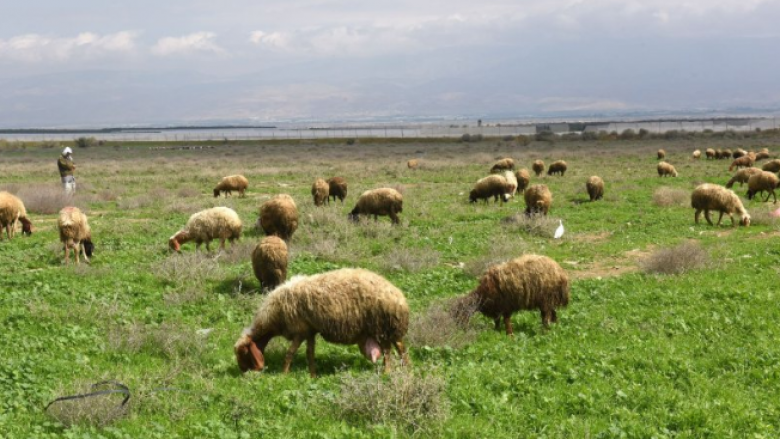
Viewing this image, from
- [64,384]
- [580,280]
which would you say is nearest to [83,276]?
[64,384]

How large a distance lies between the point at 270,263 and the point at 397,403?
5.80m

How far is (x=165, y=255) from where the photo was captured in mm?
14953

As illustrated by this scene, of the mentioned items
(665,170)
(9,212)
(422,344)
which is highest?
(9,212)

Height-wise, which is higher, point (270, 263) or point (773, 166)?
point (773, 166)

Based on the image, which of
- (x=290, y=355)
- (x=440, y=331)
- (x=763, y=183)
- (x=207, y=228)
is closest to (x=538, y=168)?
(x=763, y=183)

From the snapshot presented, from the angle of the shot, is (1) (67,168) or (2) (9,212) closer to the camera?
(2) (9,212)

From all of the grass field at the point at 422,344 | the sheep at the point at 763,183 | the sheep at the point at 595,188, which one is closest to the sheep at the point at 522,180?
the sheep at the point at 595,188

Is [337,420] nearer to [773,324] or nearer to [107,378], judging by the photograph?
[107,378]

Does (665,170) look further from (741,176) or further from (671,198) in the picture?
(671,198)

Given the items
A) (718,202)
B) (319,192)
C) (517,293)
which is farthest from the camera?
(319,192)

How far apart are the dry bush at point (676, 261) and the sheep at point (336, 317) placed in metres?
7.12

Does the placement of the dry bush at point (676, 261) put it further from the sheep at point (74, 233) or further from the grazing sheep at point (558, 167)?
the grazing sheep at point (558, 167)

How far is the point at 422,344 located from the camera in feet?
29.2

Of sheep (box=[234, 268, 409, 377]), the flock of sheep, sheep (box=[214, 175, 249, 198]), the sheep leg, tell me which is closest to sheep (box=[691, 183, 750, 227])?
the flock of sheep
